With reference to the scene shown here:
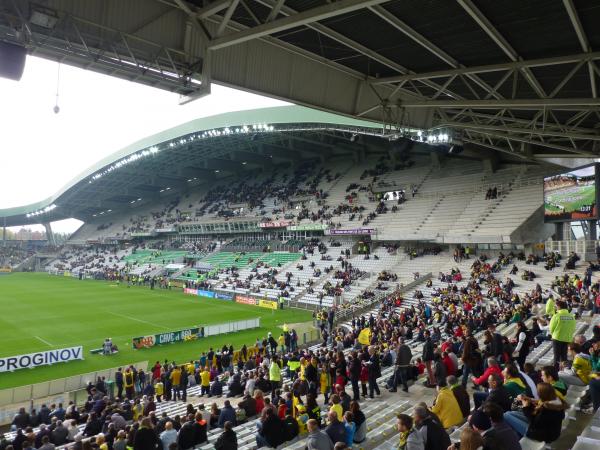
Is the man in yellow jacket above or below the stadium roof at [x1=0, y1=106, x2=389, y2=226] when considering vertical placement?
below

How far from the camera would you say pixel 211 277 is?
4928cm

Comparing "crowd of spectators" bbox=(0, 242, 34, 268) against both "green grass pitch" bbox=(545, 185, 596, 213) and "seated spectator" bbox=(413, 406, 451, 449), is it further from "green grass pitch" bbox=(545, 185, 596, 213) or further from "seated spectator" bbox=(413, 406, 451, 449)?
"seated spectator" bbox=(413, 406, 451, 449)

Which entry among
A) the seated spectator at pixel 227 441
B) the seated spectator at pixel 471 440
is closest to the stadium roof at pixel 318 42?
the seated spectator at pixel 471 440

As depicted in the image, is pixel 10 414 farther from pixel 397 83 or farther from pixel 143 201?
pixel 143 201

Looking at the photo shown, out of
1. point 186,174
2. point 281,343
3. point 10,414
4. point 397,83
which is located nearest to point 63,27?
point 397,83

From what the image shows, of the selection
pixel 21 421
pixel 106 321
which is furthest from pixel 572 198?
pixel 106 321

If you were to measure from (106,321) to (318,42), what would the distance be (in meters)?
27.1

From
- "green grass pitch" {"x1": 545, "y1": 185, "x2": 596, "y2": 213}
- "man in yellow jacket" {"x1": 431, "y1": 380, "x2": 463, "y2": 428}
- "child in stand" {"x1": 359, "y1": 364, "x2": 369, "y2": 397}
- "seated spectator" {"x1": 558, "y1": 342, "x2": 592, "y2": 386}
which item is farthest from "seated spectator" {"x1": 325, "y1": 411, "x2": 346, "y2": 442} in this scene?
"green grass pitch" {"x1": 545, "y1": 185, "x2": 596, "y2": 213}

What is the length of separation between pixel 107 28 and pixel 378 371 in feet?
31.4

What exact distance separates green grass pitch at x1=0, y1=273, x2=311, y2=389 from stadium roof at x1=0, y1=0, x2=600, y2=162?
51.8 feet

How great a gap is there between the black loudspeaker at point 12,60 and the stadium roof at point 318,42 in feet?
0.84

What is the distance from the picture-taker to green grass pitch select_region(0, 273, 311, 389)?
22.0 m

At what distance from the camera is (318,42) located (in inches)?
405

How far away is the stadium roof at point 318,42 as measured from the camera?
7.50 meters
